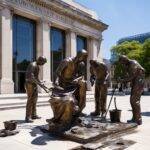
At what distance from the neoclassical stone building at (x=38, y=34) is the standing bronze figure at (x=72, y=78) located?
14624mm

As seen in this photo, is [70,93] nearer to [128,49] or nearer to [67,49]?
[67,49]

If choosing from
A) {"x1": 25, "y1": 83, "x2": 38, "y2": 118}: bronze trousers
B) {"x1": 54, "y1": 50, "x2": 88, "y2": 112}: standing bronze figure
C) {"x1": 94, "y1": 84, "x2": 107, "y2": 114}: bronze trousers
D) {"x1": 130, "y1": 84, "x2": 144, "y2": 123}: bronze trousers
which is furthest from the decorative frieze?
{"x1": 130, "y1": 84, "x2": 144, "y2": 123}: bronze trousers

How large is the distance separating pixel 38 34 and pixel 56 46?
3.38 metres

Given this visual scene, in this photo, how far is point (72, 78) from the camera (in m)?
8.30

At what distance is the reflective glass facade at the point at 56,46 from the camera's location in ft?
→ 95.6

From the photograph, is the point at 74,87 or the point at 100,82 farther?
the point at 100,82

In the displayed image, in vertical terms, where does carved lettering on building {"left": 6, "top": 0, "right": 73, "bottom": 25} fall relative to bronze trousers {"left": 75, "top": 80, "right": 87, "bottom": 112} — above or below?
above

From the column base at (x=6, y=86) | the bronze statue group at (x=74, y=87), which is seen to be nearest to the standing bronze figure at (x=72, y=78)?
the bronze statue group at (x=74, y=87)

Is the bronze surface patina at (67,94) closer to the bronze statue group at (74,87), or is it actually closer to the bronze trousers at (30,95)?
the bronze statue group at (74,87)

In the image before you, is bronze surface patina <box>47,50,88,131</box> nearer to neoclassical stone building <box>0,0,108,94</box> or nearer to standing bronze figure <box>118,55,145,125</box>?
standing bronze figure <box>118,55,145,125</box>

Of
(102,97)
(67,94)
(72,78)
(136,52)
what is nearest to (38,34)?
(102,97)

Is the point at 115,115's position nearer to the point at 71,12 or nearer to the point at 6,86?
the point at 6,86

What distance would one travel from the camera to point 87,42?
3400 centimetres

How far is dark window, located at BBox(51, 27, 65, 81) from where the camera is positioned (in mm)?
29141
